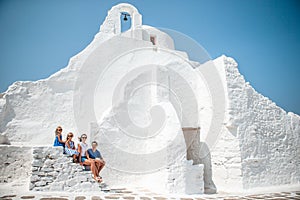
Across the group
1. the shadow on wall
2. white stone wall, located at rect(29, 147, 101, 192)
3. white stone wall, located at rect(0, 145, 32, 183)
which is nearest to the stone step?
white stone wall, located at rect(29, 147, 101, 192)

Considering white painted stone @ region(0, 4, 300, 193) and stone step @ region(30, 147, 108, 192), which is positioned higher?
white painted stone @ region(0, 4, 300, 193)

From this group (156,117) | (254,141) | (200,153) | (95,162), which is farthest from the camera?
(200,153)

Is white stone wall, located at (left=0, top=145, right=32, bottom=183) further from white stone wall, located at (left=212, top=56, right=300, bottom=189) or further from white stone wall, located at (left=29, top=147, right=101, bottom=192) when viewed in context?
white stone wall, located at (left=212, top=56, right=300, bottom=189)

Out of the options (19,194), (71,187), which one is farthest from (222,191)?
(19,194)

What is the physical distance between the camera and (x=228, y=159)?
860 cm

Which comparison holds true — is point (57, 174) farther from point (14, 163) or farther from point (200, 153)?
point (200, 153)

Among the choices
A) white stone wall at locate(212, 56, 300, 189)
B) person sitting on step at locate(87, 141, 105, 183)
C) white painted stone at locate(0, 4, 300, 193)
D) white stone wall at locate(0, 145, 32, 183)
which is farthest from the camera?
white stone wall at locate(212, 56, 300, 189)

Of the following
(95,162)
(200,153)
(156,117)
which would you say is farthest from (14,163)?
(200,153)

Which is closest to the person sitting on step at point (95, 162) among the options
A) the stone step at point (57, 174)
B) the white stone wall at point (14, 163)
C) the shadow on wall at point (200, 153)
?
the stone step at point (57, 174)

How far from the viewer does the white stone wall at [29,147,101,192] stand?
5.93 m

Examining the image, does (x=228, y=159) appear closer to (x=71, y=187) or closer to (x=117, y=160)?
(x=117, y=160)

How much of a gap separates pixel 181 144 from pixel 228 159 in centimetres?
212

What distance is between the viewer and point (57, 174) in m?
6.08

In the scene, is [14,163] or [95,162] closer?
[95,162]
